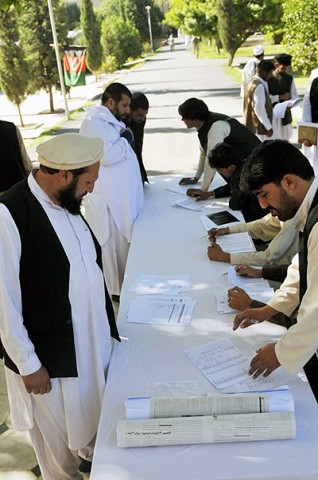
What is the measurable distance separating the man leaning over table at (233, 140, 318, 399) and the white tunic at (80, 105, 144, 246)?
2.02m

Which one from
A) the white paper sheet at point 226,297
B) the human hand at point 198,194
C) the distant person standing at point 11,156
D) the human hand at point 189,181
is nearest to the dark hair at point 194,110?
the human hand at point 198,194

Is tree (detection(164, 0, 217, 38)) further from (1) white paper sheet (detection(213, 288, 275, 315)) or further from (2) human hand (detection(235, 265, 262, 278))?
(1) white paper sheet (detection(213, 288, 275, 315))

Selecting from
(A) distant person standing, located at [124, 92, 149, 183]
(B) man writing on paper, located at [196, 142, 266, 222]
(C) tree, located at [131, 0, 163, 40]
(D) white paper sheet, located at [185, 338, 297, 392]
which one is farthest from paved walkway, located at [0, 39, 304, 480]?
(C) tree, located at [131, 0, 163, 40]

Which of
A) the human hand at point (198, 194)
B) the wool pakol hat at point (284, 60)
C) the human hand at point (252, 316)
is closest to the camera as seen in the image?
the human hand at point (252, 316)

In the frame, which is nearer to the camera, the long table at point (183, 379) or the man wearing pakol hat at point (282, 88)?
the long table at point (183, 379)

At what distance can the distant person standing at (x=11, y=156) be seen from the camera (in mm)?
3793

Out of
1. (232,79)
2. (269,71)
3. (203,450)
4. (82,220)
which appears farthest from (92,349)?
(232,79)

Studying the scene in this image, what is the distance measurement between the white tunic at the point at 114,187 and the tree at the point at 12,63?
9.60 m

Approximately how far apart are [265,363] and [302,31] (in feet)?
31.4

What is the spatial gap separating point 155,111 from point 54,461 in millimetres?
12799

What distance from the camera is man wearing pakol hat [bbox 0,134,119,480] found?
186 cm

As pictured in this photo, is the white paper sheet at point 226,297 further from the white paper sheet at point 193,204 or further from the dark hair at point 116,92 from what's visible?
A: the dark hair at point 116,92

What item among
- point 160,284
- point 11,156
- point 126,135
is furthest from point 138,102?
point 160,284

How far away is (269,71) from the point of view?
261 inches
